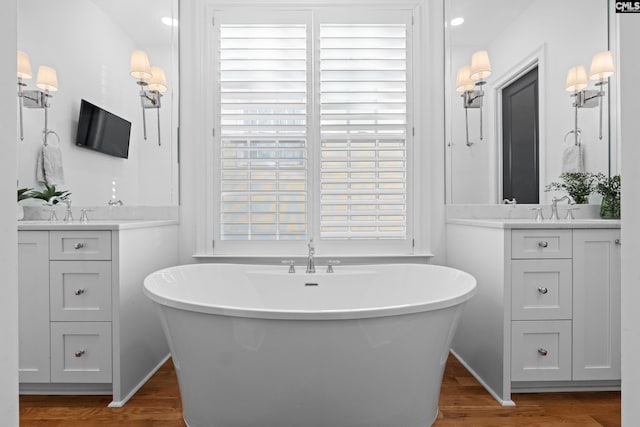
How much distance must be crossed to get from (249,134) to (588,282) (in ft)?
6.93

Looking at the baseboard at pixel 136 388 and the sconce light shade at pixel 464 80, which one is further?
the sconce light shade at pixel 464 80

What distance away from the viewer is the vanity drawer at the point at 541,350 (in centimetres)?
193

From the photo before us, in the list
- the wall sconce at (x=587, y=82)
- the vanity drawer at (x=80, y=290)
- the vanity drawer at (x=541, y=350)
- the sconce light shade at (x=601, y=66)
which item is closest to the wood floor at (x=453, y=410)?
the vanity drawer at (x=541, y=350)

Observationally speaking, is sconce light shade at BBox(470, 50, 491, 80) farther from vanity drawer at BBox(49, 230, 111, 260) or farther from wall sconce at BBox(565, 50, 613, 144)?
vanity drawer at BBox(49, 230, 111, 260)

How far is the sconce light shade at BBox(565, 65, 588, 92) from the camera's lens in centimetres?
246

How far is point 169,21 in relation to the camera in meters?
2.52

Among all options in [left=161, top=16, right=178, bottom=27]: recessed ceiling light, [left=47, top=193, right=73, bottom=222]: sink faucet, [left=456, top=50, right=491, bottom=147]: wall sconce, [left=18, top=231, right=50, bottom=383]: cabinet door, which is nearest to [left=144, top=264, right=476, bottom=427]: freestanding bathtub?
[left=18, top=231, right=50, bottom=383]: cabinet door

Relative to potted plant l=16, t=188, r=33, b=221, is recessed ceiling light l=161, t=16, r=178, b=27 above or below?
above

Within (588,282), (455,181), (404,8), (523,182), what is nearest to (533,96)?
(523,182)

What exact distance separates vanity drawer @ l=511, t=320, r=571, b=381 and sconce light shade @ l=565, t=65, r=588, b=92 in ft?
4.91

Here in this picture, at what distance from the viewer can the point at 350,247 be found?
8.46ft

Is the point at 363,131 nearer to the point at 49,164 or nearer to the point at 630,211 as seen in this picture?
the point at 49,164

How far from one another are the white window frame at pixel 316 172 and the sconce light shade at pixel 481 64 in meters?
0.34

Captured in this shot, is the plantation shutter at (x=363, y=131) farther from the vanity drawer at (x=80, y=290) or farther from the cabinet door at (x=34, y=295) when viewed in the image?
the cabinet door at (x=34, y=295)
